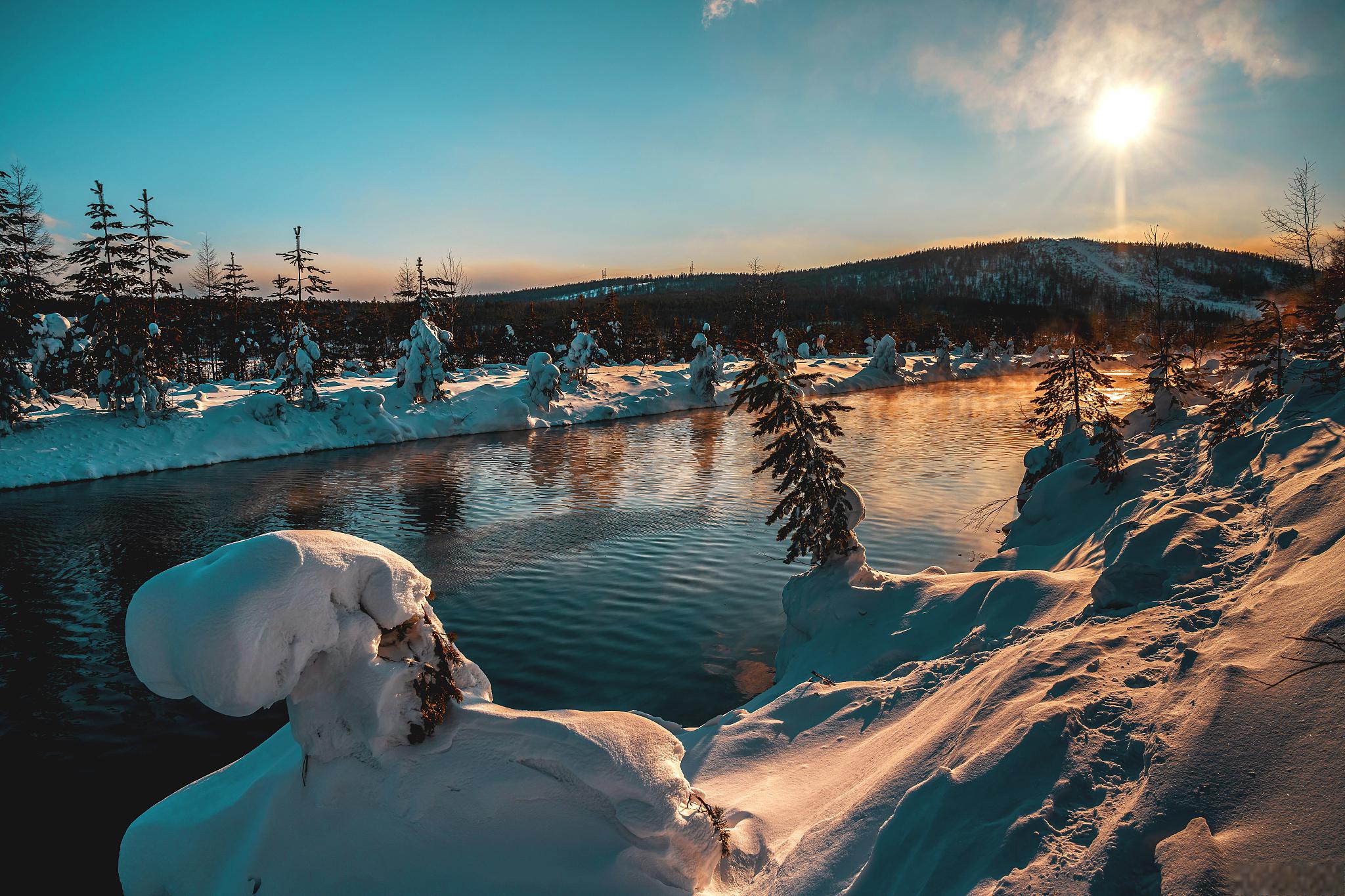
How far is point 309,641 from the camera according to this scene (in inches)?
160

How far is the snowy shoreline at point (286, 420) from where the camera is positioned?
27406mm

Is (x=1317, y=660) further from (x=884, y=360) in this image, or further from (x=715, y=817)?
(x=884, y=360)

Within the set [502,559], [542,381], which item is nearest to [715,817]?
[502,559]

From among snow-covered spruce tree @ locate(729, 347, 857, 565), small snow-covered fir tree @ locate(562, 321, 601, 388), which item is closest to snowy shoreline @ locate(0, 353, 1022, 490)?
small snow-covered fir tree @ locate(562, 321, 601, 388)

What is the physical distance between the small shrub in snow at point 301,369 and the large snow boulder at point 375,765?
3557 centimetres

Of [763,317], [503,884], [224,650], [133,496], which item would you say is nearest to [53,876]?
[224,650]

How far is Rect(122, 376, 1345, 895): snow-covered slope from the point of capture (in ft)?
10.8

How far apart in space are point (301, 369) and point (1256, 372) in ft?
129

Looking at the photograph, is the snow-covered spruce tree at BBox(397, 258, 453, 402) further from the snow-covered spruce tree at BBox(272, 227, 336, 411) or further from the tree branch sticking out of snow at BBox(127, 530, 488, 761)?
the tree branch sticking out of snow at BBox(127, 530, 488, 761)

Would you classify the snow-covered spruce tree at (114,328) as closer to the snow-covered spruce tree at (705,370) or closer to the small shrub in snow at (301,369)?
the small shrub in snow at (301,369)

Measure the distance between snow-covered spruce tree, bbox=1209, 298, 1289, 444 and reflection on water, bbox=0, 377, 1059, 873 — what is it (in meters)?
5.26

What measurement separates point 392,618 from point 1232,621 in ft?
20.5

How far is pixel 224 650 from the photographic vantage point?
366 centimetres

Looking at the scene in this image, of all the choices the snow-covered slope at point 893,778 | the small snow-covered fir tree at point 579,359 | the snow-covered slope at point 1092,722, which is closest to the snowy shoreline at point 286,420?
the small snow-covered fir tree at point 579,359
